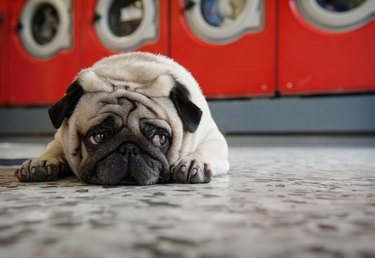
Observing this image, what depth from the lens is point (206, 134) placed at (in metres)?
1.72

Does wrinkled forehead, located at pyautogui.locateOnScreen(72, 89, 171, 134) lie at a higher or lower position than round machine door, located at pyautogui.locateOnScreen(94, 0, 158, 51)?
lower

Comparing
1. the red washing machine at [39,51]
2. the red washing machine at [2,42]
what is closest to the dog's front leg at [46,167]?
the red washing machine at [39,51]

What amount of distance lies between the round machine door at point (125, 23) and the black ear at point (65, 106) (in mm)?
2724

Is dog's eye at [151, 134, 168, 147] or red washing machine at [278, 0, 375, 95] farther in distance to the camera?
red washing machine at [278, 0, 375, 95]

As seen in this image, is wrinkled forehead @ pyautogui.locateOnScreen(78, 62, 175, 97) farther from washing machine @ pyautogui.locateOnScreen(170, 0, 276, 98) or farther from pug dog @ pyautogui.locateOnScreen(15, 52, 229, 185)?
washing machine @ pyautogui.locateOnScreen(170, 0, 276, 98)

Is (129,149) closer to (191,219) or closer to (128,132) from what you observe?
(128,132)

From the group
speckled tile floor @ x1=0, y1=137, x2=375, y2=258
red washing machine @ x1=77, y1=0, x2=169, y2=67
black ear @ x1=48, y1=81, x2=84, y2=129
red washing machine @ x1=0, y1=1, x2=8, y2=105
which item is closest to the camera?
speckled tile floor @ x1=0, y1=137, x2=375, y2=258

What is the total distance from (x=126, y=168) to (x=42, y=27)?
4076 mm

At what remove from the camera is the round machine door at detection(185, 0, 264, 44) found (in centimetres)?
361

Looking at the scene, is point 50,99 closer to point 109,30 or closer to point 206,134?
point 109,30

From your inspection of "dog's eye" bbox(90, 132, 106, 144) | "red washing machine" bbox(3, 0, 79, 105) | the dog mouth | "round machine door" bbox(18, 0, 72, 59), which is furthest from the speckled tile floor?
"round machine door" bbox(18, 0, 72, 59)

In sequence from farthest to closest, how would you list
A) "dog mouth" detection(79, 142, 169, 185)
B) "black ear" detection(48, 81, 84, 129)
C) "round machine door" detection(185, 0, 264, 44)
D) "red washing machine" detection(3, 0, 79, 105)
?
"red washing machine" detection(3, 0, 79, 105) < "round machine door" detection(185, 0, 264, 44) < "black ear" detection(48, 81, 84, 129) < "dog mouth" detection(79, 142, 169, 185)

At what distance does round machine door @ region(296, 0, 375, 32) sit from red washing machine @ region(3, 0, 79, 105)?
2.42 m

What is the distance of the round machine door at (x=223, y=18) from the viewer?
3.61 meters
